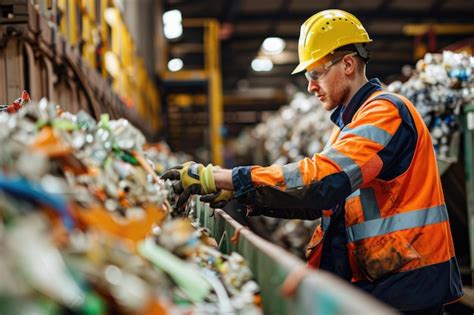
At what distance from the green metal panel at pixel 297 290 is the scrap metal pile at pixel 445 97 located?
9.14 feet

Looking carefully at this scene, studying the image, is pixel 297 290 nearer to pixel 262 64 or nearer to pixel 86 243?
pixel 86 243

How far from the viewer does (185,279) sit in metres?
1.31

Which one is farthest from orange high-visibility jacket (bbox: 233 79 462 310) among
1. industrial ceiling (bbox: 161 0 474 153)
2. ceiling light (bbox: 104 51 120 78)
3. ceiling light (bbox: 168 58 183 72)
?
ceiling light (bbox: 168 58 183 72)

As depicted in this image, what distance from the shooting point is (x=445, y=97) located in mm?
4527

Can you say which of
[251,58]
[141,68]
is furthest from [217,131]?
[251,58]

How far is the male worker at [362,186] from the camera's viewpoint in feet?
7.13

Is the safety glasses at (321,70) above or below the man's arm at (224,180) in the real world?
above

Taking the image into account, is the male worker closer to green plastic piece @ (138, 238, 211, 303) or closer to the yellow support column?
green plastic piece @ (138, 238, 211, 303)

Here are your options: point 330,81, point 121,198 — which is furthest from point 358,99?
point 121,198

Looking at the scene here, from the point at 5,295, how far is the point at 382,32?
17.9m

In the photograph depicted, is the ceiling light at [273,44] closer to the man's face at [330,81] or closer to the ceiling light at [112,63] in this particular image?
the ceiling light at [112,63]

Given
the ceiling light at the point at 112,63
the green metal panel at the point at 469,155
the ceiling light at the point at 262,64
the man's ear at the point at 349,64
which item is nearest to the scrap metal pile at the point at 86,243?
the man's ear at the point at 349,64

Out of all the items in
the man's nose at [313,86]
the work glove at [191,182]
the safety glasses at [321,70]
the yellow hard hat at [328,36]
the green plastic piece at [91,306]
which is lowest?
the work glove at [191,182]

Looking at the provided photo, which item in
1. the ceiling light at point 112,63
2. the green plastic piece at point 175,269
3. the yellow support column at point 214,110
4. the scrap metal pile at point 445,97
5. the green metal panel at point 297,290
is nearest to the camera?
the green metal panel at point 297,290
